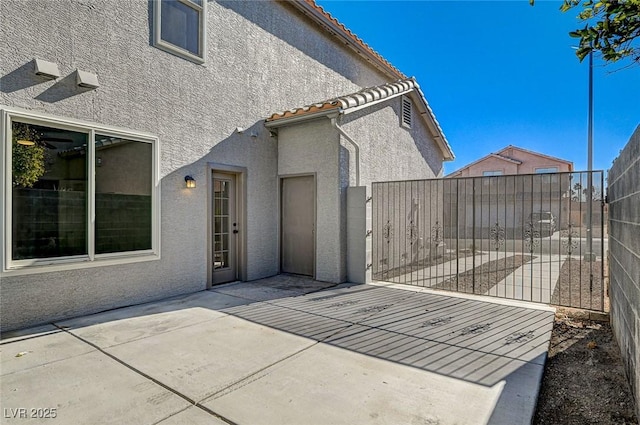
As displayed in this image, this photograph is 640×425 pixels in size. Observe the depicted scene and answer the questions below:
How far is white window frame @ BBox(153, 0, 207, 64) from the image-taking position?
20.5 ft

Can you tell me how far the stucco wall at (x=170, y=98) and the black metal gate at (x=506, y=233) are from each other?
Answer: 3.62 meters

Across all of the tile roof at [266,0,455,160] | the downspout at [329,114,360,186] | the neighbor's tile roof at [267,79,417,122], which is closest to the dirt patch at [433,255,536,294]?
the downspout at [329,114,360,186]

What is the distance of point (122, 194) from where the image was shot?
5906 mm

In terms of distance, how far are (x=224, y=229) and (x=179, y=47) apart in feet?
13.1

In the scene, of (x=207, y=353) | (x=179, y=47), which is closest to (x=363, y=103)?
(x=179, y=47)

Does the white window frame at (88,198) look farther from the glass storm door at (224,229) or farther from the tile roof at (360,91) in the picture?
the tile roof at (360,91)

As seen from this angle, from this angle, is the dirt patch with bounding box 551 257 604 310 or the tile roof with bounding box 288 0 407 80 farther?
the tile roof with bounding box 288 0 407 80

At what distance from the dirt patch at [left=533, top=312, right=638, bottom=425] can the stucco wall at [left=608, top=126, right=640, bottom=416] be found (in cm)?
16

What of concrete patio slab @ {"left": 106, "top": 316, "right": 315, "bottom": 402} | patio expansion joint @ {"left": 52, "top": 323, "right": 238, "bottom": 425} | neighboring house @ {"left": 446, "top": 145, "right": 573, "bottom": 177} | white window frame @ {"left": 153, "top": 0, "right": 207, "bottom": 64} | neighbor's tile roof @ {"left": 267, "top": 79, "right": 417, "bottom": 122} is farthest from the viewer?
neighboring house @ {"left": 446, "top": 145, "right": 573, "bottom": 177}

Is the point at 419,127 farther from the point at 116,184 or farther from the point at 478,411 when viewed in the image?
the point at 478,411

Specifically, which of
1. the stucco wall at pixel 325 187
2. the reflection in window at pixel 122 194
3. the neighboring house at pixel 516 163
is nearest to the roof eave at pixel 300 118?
the stucco wall at pixel 325 187

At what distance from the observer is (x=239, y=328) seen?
4.86m

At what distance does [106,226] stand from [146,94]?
100 inches

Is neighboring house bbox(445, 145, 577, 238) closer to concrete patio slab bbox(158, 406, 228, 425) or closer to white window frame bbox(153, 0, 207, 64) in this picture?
concrete patio slab bbox(158, 406, 228, 425)
